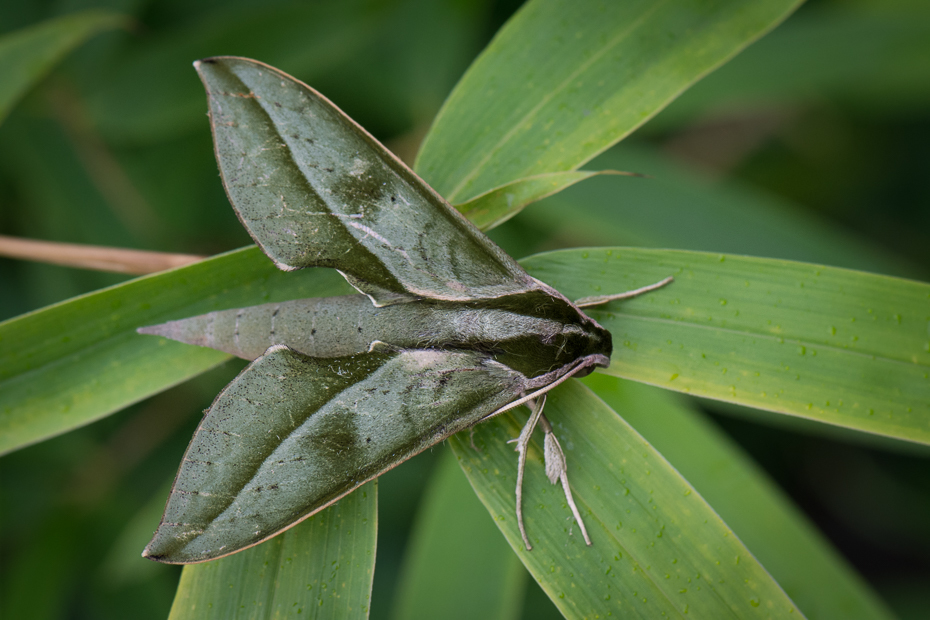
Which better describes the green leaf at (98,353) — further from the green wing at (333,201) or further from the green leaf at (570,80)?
the green leaf at (570,80)

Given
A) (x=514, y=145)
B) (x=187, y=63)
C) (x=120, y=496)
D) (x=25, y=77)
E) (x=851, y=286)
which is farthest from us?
(x=120, y=496)

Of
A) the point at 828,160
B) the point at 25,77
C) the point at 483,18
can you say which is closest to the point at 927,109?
the point at 828,160

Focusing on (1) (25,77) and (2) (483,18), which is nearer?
(1) (25,77)

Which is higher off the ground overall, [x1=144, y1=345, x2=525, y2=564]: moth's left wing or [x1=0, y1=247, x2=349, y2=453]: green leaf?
[x1=0, y1=247, x2=349, y2=453]: green leaf

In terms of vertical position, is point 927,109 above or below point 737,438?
above

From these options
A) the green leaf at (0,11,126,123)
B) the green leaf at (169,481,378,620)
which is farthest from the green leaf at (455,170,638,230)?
the green leaf at (0,11,126,123)

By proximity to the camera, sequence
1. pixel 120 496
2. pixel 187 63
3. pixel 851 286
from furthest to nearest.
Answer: pixel 120 496 → pixel 187 63 → pixel 851 286

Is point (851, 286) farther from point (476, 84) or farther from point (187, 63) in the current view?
point (187, 63)

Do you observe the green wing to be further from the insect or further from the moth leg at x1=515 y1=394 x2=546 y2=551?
the moth leg at x1=515 y1=394 x2=546 y2=551
